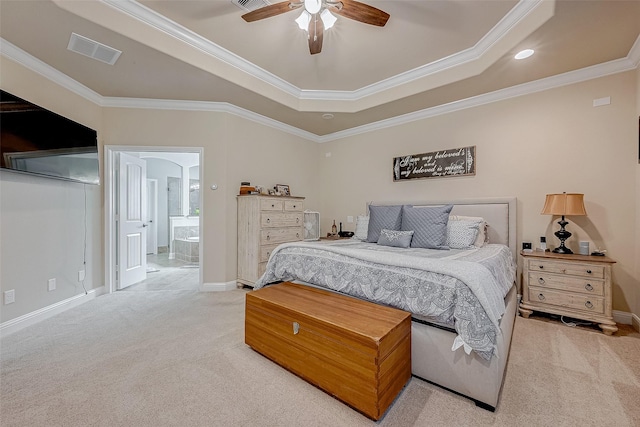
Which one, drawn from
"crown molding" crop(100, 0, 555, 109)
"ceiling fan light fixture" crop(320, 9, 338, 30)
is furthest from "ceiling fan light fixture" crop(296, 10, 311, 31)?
"crown molding" crop(100, 0, 555, 109)

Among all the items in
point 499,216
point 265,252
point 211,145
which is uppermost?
point 211,145

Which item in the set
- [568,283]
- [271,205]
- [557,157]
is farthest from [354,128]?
[568,283]

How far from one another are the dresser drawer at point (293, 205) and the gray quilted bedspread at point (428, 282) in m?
1.58

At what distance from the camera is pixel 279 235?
394 cm

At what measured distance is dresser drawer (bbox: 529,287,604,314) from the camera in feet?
7.99

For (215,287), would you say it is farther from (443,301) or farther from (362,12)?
(362,12)

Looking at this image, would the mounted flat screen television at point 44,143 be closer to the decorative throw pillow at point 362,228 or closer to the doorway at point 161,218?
the doorway at point 161,218

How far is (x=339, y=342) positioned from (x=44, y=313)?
3220 mm

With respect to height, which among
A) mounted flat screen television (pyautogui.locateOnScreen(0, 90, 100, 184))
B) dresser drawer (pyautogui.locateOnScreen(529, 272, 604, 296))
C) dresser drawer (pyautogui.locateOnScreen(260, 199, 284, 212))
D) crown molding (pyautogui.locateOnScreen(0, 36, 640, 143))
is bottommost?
dresser drawer (pyautogui.locateOnScreen(529, 272, 604, 296))

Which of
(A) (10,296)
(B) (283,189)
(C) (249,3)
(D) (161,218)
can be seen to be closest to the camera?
(C) (249,3)

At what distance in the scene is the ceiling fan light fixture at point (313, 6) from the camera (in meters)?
1.94

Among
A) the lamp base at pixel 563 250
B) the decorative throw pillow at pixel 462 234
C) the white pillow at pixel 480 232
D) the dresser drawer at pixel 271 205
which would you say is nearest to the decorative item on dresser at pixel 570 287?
the lamp base at pixel 563 250

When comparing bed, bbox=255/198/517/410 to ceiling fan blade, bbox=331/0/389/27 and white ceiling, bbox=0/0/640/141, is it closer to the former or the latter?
ceiling fan blade, bbox=331/0/389/27

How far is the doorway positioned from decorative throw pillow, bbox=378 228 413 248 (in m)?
2.53
